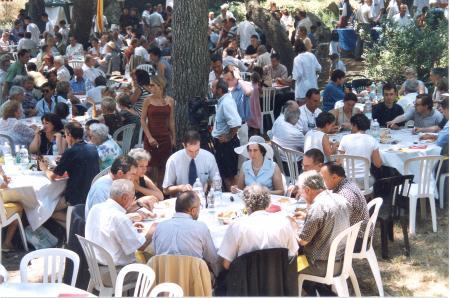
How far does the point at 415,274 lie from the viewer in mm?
6945

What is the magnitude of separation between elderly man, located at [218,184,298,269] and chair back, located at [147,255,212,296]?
36 cm

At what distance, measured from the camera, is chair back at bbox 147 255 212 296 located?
5.16 metres

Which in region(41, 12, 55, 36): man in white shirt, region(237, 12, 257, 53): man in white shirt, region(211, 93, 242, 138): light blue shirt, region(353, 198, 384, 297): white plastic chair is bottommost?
region(353, 198, 384, 297): white plastic chair

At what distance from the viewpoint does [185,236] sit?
545cm

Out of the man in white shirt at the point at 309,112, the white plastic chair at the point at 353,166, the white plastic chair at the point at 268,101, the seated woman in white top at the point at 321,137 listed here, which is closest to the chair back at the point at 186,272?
the white plastic chair at the point at 353,166

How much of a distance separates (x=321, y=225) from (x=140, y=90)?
521 cm

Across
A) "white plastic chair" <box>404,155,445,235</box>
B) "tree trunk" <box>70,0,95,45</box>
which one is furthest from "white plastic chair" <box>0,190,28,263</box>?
"tree trunk" <box>70,0,95,45</box>

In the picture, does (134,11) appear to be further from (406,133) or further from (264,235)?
(264,235)

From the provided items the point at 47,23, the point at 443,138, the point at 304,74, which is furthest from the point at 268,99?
the point at 47,23

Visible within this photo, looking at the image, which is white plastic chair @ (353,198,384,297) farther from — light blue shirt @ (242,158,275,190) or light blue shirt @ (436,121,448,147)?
light blue shirt @ (436,121,448,147)

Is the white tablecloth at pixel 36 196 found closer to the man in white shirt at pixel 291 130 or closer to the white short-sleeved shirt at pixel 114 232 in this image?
the white short-sleeved shirt at pixel 114 232

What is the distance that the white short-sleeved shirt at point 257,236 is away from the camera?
5.39 meters

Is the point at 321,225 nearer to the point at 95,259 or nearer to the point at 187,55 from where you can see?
the point at 95,259

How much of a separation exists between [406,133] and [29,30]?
13.7 m
